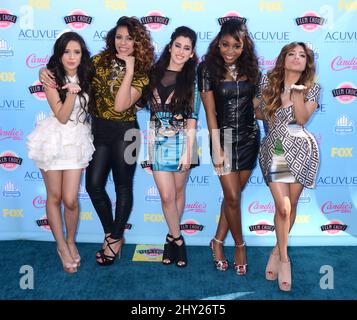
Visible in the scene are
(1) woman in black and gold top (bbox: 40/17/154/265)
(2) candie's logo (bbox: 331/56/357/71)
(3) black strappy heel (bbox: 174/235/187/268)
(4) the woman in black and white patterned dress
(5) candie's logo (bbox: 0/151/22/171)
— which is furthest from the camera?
(5) candie's logo (bbox: 0/151/22/171)

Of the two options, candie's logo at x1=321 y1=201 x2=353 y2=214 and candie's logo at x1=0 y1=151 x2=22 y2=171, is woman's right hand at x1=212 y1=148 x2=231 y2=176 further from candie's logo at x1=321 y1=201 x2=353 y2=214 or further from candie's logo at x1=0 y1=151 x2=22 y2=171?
candie's logo at x1=0 y1=151 x2=22 y2=171

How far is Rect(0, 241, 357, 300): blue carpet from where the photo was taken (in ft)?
10.2

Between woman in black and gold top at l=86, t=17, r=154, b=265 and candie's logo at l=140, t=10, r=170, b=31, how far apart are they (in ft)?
1.94

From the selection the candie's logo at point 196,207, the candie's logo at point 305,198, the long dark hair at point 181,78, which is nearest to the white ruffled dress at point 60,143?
the long dark hair at point 181,78

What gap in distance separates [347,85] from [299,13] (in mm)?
774

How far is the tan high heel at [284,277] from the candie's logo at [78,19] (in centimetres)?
260

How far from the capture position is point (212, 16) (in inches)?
151

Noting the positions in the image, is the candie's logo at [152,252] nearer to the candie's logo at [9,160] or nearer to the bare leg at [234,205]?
the bare leg at [234,205]

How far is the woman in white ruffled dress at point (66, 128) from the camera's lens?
314 cm

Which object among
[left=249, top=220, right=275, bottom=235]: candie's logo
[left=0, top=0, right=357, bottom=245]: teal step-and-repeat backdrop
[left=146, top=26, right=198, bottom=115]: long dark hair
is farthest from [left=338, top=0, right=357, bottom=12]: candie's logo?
[left=249, top=220, right=275, bottom=235]: candie's logo

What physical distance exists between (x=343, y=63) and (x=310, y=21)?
48 cm

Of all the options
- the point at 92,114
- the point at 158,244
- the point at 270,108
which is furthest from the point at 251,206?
the point at 92,114

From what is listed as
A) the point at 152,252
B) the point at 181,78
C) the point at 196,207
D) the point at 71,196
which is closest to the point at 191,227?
the point at 196,207

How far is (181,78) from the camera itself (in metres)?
3.25
